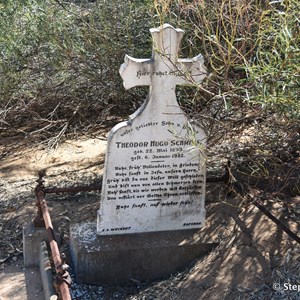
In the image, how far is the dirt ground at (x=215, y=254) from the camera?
4.13 meters

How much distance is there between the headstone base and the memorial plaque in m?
0.14

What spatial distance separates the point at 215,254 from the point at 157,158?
0.85 meters

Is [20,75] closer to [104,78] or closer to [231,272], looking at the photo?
[104,78]

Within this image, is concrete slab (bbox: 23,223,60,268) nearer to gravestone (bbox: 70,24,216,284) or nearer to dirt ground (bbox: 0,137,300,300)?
dirt ground (bbox: 0,137,300,300)

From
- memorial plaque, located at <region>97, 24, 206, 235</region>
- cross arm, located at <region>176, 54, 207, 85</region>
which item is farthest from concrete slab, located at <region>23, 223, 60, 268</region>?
cross arm, located at <region>176, 54, 207, 85</region>

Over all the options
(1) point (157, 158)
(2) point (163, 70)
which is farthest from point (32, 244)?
(2) point (163, 70)

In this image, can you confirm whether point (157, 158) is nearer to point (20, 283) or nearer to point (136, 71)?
point (136, 71)

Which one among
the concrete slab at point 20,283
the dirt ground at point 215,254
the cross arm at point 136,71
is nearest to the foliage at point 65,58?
the dirt ground at point 215,254

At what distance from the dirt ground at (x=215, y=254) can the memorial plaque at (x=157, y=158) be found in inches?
13.3

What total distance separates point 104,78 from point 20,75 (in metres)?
1.17

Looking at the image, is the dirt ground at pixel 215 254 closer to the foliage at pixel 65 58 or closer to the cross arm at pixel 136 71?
the foliage at pixel 65 58

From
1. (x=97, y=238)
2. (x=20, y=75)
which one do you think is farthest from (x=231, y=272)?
(x=20, y=75)

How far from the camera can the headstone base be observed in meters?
4.37

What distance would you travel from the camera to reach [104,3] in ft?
18.4
